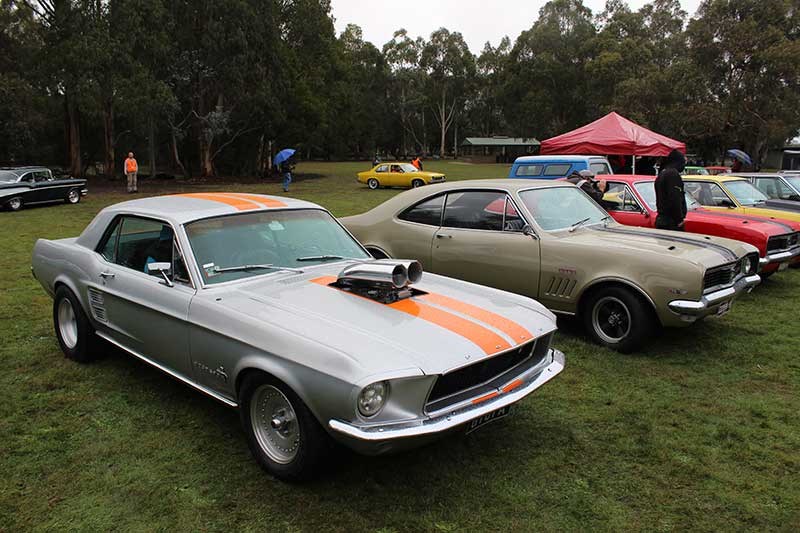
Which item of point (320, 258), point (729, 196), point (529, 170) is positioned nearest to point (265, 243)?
point (320, 258)

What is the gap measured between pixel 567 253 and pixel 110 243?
408cm

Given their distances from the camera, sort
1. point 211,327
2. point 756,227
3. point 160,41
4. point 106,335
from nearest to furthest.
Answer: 1. point 211,327
2. point 106,335
3. point 756,227
4. point 160,41

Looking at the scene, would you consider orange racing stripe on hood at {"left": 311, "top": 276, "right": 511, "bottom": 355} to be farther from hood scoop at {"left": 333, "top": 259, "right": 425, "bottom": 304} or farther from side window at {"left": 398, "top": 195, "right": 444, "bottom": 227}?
side window at {"left": 398, "top": 195, "right": 444, "bottom": 227}

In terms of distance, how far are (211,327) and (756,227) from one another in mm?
7297

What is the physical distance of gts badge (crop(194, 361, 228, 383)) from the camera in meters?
3.41

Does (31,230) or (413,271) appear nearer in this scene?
(413,271)

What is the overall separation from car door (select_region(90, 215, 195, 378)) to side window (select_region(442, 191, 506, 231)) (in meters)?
3.19

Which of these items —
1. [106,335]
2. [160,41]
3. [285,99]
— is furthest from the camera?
[285,99]

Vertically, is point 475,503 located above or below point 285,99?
below

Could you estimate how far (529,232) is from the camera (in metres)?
5.81

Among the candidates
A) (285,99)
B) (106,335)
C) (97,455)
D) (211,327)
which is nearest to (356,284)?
(211,327)

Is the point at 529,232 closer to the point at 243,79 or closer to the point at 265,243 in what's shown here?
the point at 265,243

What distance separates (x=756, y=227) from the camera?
7.68 m

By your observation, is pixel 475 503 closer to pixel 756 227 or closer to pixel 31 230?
pixel 756 227
